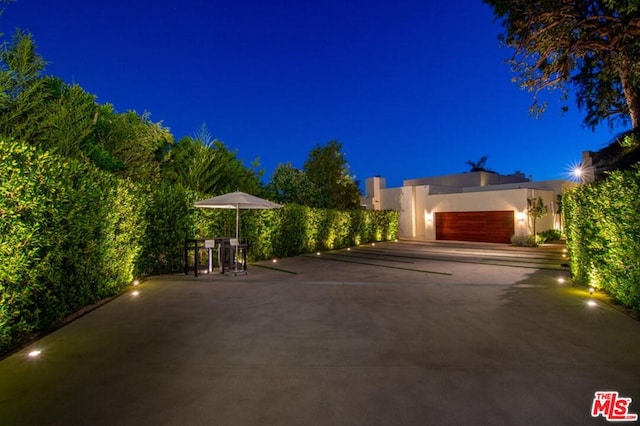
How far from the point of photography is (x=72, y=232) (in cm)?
517

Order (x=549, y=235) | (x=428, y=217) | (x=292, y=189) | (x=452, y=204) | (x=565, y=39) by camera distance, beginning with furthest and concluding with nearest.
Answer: (x=428, y=217), (x=452, y=204), (x=549, y=235), (x=292, y=189), (x=565, y=39)

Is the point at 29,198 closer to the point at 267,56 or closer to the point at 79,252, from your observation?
the point at 79,252

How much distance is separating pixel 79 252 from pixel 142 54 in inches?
1998

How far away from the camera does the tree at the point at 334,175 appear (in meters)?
25.6

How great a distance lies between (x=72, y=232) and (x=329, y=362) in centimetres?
425

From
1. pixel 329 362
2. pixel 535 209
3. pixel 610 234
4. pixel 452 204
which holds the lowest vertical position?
pixel 329 362

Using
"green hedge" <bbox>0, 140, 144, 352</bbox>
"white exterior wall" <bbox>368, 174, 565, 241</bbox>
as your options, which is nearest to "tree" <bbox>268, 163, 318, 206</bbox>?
"white exterior wall" <bbox>368, 174, 565, 241</bbox>

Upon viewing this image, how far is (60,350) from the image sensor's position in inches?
155

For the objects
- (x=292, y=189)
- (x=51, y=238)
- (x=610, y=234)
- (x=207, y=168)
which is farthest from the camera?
(x=292, y=189)

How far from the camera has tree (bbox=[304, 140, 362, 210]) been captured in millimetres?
25594

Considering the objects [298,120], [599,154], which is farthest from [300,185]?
[298,120]

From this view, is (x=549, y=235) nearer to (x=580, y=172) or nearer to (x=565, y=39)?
(x=580, y=172)

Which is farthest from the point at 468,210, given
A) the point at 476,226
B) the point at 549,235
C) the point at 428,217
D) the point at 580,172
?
the point at 580,172

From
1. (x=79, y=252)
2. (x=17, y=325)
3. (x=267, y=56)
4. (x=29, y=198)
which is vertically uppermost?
(x=267, y=56)
